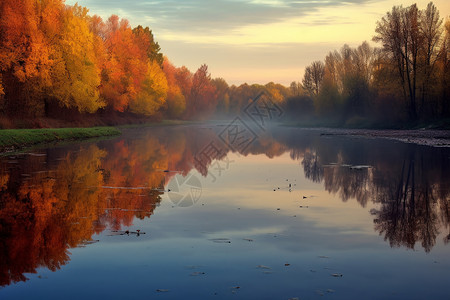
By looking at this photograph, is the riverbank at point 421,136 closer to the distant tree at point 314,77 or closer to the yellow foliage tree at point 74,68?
the yellow foliage tree at point 74,68

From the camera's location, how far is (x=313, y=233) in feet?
30.7

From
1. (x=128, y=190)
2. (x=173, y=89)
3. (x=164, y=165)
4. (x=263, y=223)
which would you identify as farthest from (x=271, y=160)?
(x=173, y=89)

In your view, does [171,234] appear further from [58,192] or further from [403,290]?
[58,192]

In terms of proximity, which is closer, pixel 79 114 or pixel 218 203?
pixel 218 203

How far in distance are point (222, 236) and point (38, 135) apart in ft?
97.0

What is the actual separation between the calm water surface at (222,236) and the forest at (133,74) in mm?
26273

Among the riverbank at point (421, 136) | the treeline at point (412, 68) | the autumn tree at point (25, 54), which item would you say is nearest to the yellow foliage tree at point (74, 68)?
the autumn tree at point (25, 54)

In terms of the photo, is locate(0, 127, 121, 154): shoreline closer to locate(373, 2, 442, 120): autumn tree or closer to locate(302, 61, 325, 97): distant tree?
locate(373, 2, 442, 120): autumn tree

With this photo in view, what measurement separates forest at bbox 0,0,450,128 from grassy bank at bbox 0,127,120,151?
287 centimetres

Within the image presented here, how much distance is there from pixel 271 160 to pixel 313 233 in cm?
1638

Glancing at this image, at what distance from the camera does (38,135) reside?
35.5m

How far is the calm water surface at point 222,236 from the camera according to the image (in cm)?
638

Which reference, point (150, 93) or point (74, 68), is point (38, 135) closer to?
point (74, 68)

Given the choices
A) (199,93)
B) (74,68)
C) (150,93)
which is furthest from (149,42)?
(199,93)
